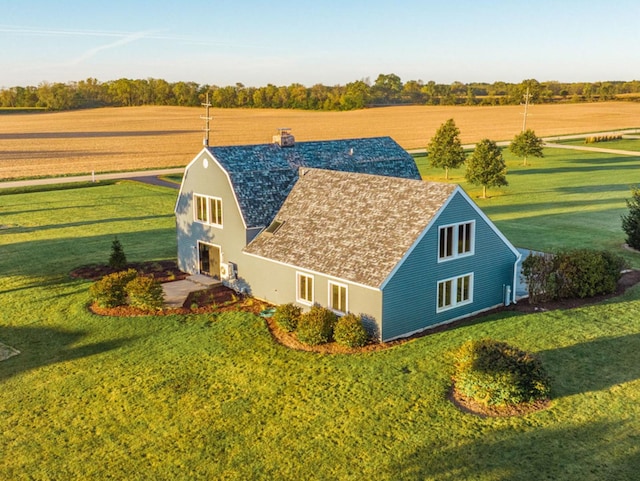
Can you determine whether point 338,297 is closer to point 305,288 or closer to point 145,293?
point 305,288

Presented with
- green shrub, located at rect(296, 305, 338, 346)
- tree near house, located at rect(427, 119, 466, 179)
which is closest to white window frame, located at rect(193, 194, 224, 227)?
green shrub, located at rect(296, 305, 338, 346)

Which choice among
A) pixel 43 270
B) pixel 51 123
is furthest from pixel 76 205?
pixel 51 123

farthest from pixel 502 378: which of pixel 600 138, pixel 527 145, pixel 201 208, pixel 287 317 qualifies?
pixel 600 138

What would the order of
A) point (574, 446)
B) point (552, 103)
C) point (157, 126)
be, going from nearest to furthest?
point (574, 446), point (157, 126), point (552, 103)

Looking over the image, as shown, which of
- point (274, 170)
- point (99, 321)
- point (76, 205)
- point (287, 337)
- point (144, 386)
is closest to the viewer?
point (144, 386)

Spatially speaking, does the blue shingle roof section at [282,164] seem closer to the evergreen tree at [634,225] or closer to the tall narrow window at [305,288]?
the tall narrow window at [305,288]

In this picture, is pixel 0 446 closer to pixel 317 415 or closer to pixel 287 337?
pixel 317 415
